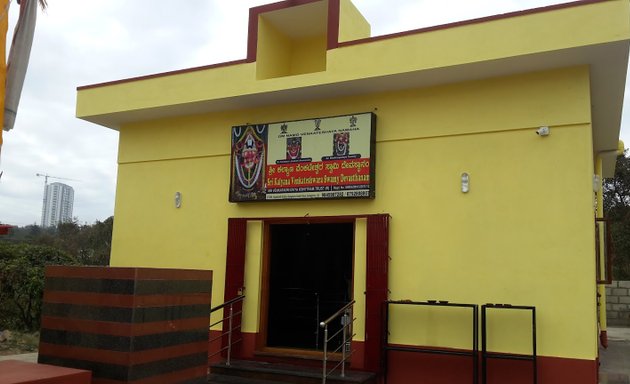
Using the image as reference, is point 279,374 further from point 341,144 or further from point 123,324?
point 123,324

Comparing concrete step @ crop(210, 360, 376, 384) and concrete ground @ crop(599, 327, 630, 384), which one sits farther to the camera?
concrete ground @ crop(599, 327, 630, 384)

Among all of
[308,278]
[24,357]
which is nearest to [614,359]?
[308,278]

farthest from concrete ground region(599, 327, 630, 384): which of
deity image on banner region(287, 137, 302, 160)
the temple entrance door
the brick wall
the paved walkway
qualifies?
the paved walkway

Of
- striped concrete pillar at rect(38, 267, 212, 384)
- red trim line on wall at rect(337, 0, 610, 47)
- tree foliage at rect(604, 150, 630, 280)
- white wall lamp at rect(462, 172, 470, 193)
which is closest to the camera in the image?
striped concrete pillar at rect(38, 267, 212, 384)

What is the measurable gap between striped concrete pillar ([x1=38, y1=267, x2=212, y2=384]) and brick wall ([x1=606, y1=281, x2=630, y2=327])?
15333 mm

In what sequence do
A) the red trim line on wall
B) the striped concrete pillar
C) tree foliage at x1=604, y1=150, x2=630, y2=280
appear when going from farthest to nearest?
tree foliage at x1=604, y1=150, x2=630, y2=280
the red trim line on wall
the striped concrete pillar

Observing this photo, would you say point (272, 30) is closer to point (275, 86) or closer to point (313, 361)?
point (275, 86)

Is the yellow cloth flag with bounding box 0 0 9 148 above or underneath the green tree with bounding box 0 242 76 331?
above

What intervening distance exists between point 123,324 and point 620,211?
26740 millimetres

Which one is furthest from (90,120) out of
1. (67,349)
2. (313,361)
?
(67,349)

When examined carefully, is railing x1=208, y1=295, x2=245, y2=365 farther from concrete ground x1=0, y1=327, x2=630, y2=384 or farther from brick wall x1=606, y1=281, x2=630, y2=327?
brick wall x1=606, y1=281, x2=630, y2=327

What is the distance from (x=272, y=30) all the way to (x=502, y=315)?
18.9 ft

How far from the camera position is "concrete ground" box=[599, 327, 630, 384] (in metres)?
8.55

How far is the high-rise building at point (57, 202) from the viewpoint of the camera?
213 feet
